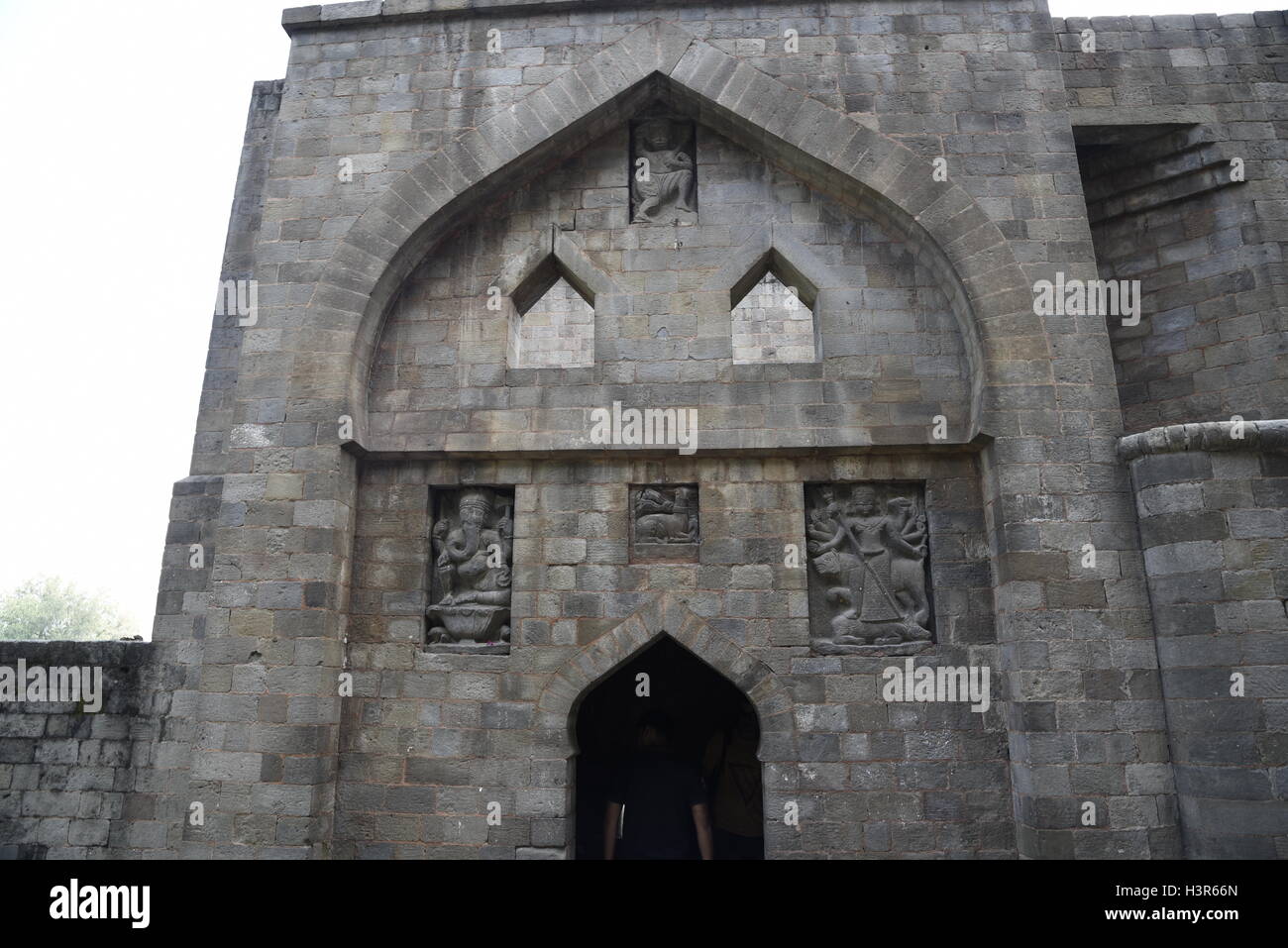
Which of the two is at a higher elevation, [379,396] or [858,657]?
[379,396]

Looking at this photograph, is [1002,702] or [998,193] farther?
[998,193]

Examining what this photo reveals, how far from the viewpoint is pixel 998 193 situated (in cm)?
665

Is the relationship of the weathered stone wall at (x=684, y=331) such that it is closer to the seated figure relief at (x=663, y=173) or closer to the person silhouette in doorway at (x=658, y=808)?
the seated figure relief at (x=663, y=173)

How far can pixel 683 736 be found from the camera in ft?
26.9

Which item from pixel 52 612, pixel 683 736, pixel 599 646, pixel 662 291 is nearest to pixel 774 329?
pixel 662 291

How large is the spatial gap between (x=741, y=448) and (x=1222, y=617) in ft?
11.5

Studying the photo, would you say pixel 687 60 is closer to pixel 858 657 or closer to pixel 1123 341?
pixel 1123 341

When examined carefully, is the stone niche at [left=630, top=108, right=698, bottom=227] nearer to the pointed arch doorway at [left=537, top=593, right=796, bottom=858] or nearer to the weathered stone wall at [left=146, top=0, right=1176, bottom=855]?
the weathered stone wall at [left=146, top=0, right=1176, bottom=855]

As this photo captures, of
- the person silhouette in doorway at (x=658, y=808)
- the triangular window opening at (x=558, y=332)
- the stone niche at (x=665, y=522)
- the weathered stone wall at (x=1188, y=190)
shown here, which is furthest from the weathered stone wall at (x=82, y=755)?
the weathered stone wall at (x=1188, y=190)

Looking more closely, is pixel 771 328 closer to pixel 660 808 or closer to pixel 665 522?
pixel 665 522
